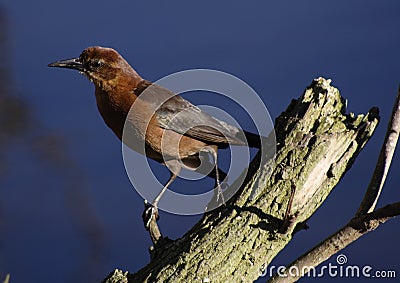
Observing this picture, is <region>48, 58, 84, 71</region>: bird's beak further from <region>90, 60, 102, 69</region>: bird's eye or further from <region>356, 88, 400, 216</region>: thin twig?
<region>356, 88, 400, 216</region>: thin twig

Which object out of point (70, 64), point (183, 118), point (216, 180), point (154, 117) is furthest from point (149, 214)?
point (70, 64)

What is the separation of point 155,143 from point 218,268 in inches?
38.8

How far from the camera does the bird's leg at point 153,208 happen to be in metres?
2.52

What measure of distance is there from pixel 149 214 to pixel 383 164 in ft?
3.32

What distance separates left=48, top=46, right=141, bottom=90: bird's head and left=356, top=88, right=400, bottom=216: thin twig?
145cm

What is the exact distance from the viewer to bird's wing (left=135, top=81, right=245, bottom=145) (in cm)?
294

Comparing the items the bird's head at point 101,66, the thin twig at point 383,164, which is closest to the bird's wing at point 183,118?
the bird's head at point 101,66

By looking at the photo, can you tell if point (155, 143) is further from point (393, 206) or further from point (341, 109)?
point (393, 206)

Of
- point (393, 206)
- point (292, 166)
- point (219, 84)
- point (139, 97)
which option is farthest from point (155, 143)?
point (393, 206)

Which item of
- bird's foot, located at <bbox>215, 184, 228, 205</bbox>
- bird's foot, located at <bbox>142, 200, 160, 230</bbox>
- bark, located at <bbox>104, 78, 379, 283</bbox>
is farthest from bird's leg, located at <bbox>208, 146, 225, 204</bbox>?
bird's foot, located at <bbox>142, 200, 160, 230</bbox>

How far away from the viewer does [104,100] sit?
3029 mm

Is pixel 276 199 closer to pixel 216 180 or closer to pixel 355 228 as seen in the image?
pixel 355 228

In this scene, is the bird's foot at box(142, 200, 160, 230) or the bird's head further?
the bird's head

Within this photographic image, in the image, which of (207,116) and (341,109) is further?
(207,116)
